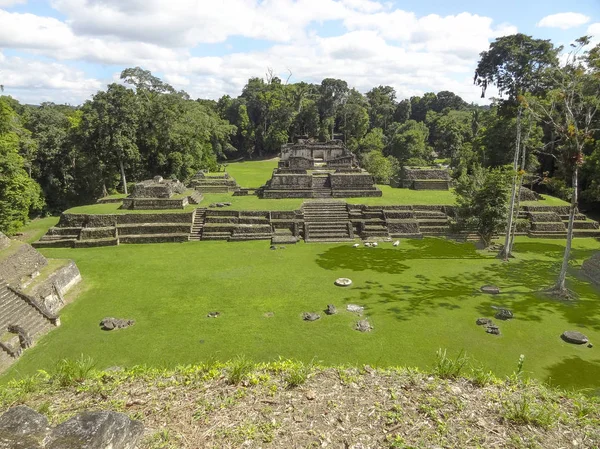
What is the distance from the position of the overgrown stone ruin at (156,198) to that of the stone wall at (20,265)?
298 inches

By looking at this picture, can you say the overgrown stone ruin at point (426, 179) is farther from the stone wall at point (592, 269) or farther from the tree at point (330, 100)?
the tree at point (330, 100)

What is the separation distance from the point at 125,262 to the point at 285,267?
6.95m

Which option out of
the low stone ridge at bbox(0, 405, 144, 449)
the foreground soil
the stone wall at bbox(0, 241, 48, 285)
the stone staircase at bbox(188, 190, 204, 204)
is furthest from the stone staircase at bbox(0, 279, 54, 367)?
the stone staircase at bbox(188, 190, 204, 204)

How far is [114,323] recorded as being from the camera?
10.7 metres

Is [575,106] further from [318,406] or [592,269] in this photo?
[318,406]

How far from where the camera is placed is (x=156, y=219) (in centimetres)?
1975

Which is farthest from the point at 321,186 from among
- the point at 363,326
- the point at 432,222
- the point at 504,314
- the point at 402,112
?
the point at 402,112

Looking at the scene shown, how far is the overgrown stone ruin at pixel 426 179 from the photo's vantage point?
27359 millimetres

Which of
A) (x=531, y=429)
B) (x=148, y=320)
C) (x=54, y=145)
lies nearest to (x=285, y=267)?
(x=148, y=320)

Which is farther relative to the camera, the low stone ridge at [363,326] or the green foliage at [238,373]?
the low stone ridge at [363,326]

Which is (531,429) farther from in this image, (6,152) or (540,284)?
(6,152)

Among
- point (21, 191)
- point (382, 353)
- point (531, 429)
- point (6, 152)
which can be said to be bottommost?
point (382, 353)

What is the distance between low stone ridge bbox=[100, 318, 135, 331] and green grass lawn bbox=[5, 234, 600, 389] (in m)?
0.21

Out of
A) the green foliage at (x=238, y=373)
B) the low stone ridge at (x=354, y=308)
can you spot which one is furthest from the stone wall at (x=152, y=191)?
the green foliage at (x=238, y=373)
